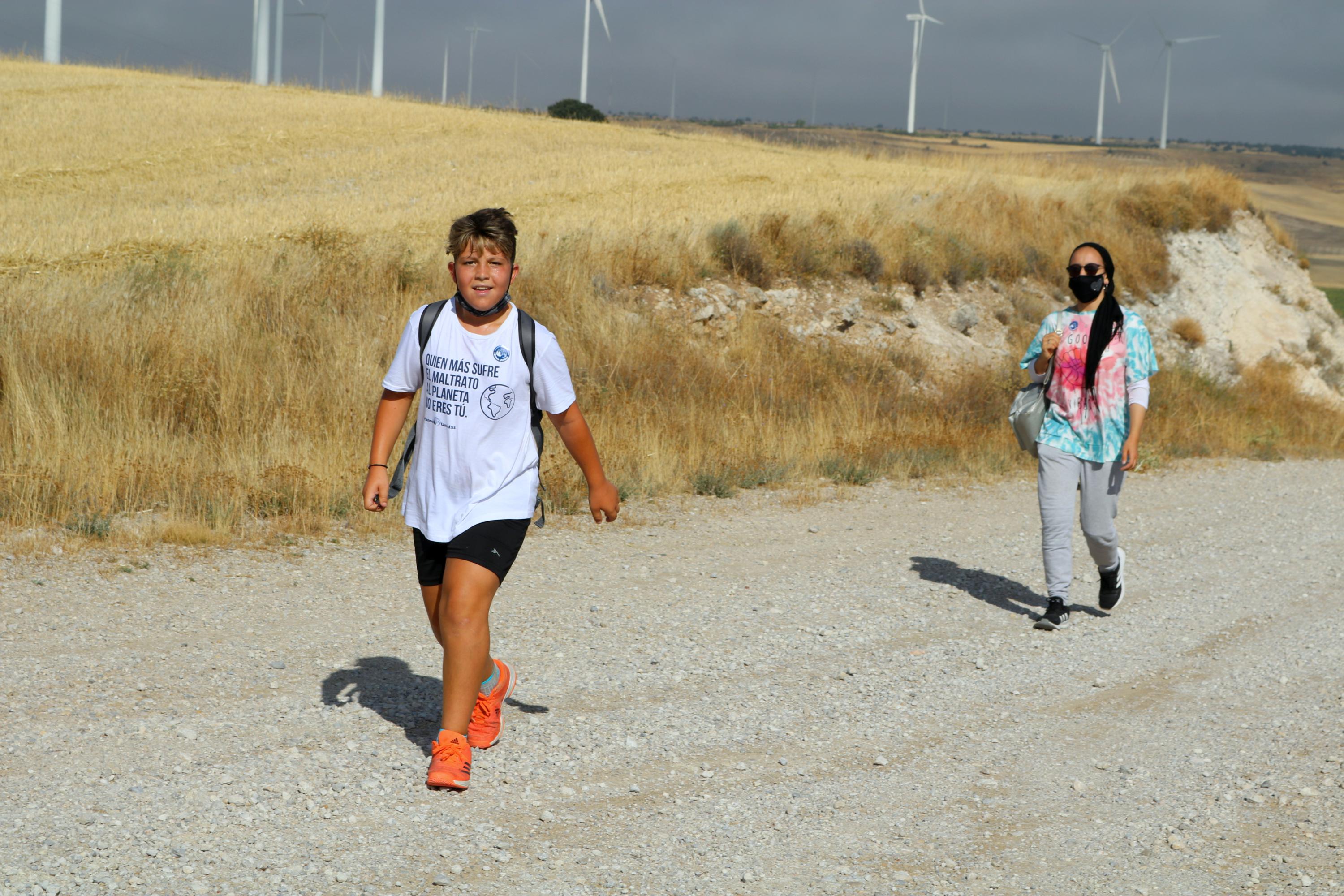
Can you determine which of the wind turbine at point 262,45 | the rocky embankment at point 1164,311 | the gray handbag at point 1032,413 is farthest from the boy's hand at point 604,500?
the wind turbine at point 262,45

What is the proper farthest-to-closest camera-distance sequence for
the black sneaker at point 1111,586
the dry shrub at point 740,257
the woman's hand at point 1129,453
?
1. the dry shrub at point 740,257
2. the black sneaker at point 1111,586
3. the woman's hand at point 1129,453

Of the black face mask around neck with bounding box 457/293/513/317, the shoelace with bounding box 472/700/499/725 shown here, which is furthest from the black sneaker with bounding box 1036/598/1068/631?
the black face mask around neck with bounding box 457/293/513/317

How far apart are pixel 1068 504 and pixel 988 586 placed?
1.05m

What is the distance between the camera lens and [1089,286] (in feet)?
22.1

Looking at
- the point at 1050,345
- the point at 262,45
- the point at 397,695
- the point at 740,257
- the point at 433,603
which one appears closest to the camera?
the point at 433,603

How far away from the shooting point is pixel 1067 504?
6934mm

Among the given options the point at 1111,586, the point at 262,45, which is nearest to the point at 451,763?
the point at 1111,586

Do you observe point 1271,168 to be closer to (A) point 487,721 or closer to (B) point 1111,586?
(B) point 1111,586

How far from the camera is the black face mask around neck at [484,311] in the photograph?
423 cm

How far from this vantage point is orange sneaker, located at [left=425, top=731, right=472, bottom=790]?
4.15 metres

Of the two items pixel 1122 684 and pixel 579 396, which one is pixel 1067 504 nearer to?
pixel 1122 684

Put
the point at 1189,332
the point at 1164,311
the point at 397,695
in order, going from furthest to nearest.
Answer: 1. the point at 1164,311
2. the point at 1189,332
3. the point at 397,695

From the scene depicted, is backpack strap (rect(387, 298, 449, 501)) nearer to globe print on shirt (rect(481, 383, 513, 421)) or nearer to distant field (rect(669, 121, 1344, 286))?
globe print on shirt (rect(481, 383, 513, 421))

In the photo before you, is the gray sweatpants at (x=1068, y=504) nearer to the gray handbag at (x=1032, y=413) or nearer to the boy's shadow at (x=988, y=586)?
the gray handbag at (x=1032, y=413)
